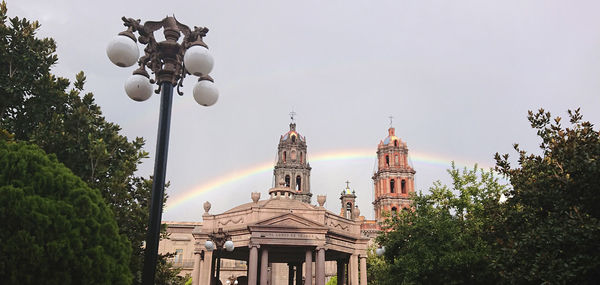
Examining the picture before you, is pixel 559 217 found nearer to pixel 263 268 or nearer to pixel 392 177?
pixel 263 268

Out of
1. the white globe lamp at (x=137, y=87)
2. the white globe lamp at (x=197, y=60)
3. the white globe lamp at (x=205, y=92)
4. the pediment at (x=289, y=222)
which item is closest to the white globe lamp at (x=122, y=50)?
the white globe lamp at (x=137, y=87)

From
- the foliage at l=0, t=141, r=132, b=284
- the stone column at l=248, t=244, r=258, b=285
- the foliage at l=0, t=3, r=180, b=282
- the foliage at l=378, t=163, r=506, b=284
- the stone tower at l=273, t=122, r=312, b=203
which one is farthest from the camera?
the stone tower at l=273, t=122, r=312, b=203

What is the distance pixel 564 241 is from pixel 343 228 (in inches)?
681

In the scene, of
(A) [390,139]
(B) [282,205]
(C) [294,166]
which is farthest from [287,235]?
(C) [294,166]

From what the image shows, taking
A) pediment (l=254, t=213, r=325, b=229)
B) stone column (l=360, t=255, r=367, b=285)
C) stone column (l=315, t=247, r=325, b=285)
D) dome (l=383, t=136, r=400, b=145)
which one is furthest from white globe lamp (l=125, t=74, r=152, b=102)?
dome (l=383, t=136, r=400, b=145)

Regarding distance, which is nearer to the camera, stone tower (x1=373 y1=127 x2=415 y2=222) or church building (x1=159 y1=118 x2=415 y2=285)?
church building (x1=159 y1=118 x2=415 y2=285)

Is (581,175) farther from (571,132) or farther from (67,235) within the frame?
(67,235)

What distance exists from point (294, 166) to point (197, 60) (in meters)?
92.9

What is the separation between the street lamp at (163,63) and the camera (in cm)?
652

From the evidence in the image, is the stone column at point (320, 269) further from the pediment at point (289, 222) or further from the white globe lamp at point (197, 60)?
the white globe lamp at point (197, 60)

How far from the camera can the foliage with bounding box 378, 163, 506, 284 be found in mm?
19375

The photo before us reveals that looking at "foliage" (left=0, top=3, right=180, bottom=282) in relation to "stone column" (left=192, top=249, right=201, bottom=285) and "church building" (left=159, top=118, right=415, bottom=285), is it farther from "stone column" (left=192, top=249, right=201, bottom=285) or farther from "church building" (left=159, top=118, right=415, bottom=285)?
"stone column" (left=192, top=249, right=201, bottom=285)

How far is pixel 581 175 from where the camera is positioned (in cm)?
1120

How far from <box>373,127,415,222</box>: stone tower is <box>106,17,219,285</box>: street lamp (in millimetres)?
73339
